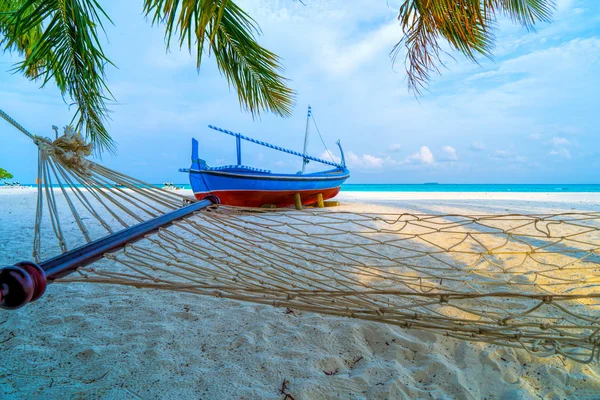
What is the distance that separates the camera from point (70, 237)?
2.51 m

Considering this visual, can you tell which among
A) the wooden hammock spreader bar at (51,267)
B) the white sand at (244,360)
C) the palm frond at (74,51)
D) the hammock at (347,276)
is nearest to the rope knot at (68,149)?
the hammock at (347,276)

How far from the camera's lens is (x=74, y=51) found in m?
2.44

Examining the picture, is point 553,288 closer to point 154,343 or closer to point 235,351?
point 235,351

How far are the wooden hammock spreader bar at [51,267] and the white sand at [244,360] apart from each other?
11.2 inches

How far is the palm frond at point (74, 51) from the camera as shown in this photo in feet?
7.06

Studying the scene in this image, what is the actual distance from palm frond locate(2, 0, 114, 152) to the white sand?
1932mm

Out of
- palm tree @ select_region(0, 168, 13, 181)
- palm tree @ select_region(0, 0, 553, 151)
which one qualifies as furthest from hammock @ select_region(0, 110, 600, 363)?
palm tree @ select_region(0, 168, 13, 181)

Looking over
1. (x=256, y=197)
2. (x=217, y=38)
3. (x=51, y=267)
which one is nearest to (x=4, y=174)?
(x=256, y=197)

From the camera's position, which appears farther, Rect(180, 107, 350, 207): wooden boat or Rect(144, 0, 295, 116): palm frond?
Rect(180, 107, 350, 207): wooden boat

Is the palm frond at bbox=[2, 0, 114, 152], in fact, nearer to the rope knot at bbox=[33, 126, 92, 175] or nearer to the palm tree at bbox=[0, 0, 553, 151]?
the palm tree at bbox=[0, 0, 553, 151]

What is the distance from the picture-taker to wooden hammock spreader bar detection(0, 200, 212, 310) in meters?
0.62

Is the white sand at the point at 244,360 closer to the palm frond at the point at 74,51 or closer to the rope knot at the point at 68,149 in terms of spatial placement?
the rope knot at the point at 68,149

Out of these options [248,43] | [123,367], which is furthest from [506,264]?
[248,43]

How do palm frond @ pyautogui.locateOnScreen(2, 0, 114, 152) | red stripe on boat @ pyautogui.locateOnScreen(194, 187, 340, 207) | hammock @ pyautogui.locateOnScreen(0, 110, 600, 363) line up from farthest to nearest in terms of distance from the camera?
red stripe on boat @ pyautogui.locateOnScreen(194, 187, 340, 207) → palm frond @ pyautogui.locateOnScreen(2, 0, 114, 152) → hammock @ pyautogui.locateOnScreen(0, 110, 600, 363)
